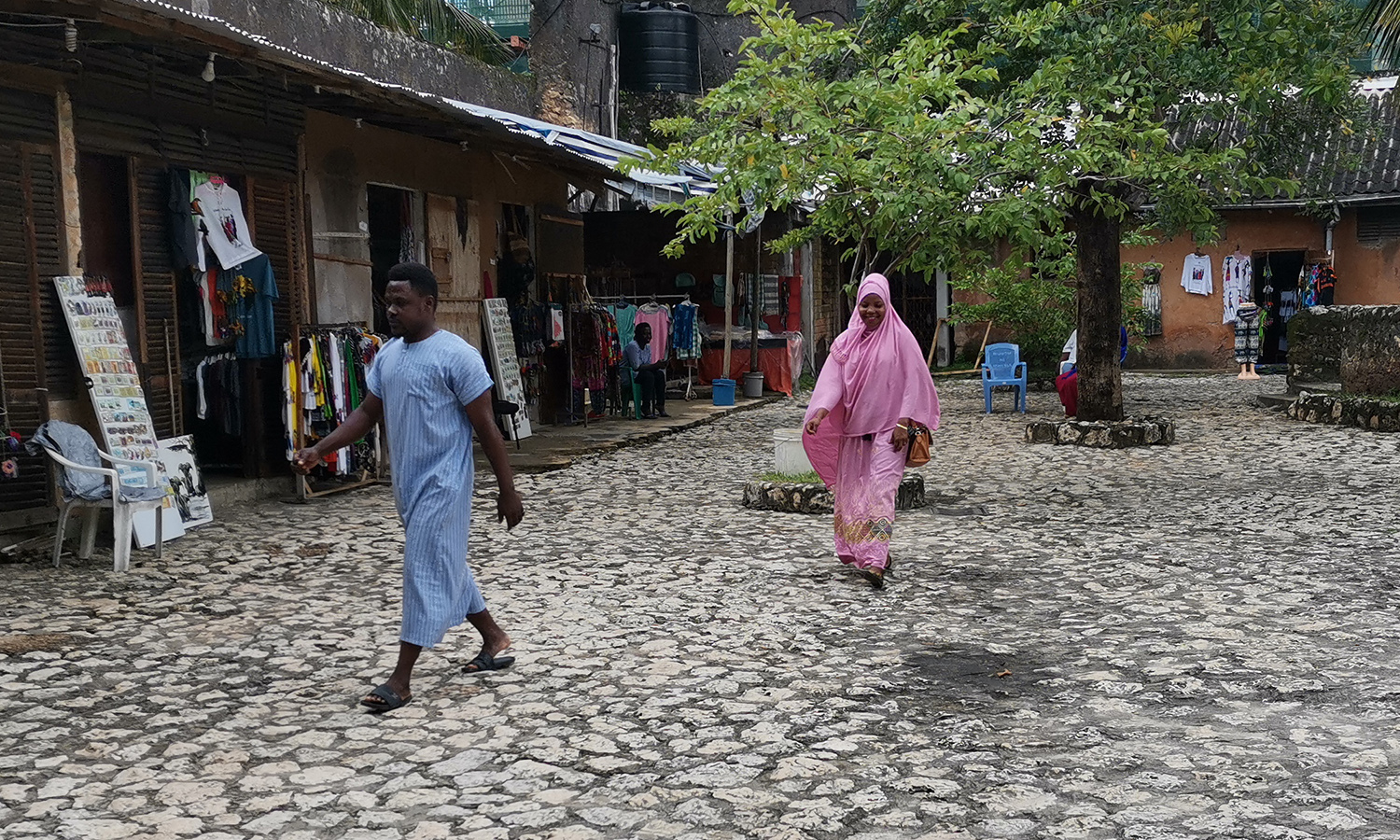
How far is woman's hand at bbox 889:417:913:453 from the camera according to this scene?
7.06 meters

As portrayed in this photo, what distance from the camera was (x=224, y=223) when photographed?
9719 millimetres

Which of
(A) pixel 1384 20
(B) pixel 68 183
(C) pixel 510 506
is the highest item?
(A) pixel 1384 20

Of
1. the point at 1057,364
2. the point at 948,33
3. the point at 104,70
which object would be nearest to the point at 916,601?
the point at 948,33

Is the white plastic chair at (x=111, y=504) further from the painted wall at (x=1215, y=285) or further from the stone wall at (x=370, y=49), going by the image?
the painted wall at (x=1215, y=285)

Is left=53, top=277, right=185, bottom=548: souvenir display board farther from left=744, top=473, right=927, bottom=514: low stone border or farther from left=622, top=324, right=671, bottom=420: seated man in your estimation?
left=622, top=324, right=671, bottom=420: seated man

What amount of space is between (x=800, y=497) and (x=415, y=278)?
16.6 feet

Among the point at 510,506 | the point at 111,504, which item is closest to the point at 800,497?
the point at 111,504

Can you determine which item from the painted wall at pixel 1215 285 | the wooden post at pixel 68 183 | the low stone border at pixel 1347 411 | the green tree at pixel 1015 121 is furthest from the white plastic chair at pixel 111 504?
the painted wall at pixel 1215 285

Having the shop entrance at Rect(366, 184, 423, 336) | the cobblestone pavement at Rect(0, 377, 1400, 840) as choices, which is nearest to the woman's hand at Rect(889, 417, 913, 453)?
the cobblestone pavement at Rect(0, 377, 1400, 840)

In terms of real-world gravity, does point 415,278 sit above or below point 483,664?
above

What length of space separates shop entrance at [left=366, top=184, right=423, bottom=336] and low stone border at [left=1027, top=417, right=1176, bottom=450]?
21.9 feet

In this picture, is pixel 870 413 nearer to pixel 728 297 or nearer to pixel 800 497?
pixel 800 497

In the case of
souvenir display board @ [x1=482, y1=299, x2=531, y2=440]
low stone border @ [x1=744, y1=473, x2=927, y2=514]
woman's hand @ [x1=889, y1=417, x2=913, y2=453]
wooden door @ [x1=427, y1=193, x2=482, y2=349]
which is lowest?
low stone border @ [x1=744, y1=473, x2=927, y2=514]

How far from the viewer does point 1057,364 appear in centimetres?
1972
